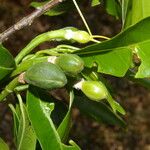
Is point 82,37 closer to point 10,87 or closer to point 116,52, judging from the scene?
point 116,52

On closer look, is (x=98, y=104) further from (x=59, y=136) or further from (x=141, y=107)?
(x=141, y=107)

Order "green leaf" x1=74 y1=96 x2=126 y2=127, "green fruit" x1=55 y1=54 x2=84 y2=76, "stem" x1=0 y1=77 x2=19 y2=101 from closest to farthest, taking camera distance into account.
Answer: "green fruit" x1=55 y1=54 x2=84 y2=76 < "stem" x1=0 y1=77 x2=19 y2=101 < "green leaf" x1=74 y1=96 x2=126 y2=127

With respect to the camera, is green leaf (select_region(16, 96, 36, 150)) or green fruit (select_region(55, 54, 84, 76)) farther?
green leaf (select_region(16, 96, 36, 150))

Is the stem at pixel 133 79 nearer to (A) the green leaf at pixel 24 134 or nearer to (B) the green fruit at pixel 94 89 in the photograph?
(B) the green fruit at pixel 94 89

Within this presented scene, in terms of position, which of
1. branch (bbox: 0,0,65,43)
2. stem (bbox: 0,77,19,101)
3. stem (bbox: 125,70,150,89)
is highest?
branch (bbox: 0,0,65,43)

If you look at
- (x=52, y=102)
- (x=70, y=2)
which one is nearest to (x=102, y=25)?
(x=70, y=2)

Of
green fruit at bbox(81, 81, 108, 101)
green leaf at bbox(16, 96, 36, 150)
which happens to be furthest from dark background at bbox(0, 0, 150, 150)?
green fruit at bbox(81, 81, 108, 101)

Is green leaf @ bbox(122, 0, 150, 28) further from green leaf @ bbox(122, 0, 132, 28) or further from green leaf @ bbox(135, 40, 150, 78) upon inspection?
green leaf @ bbox(135, 40, 150, 78)
